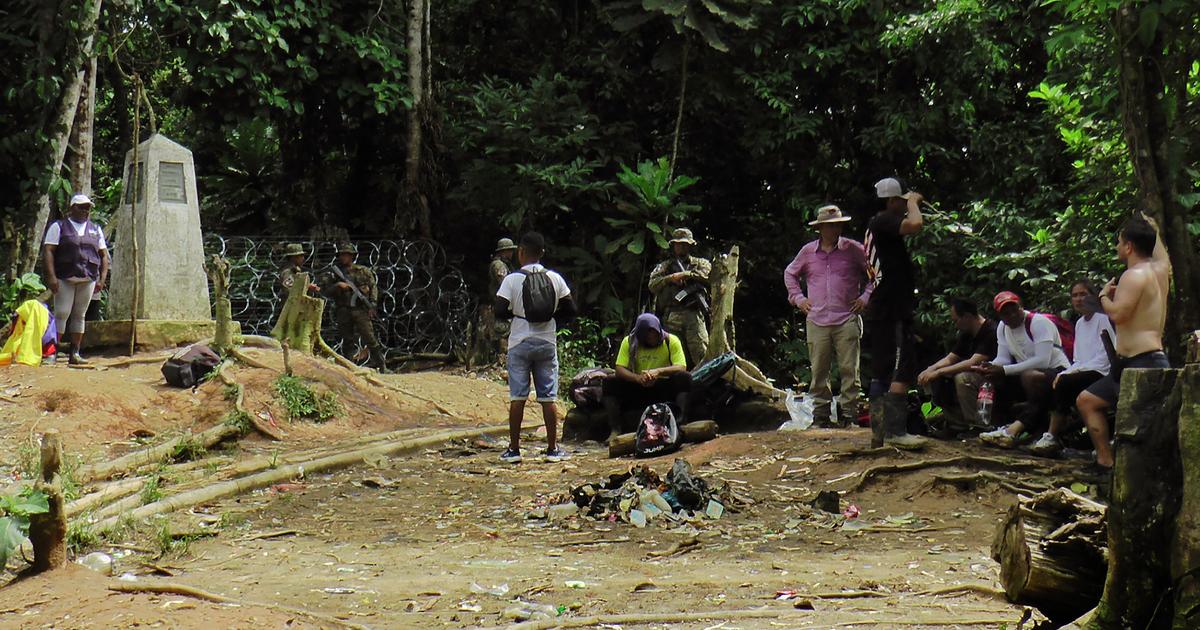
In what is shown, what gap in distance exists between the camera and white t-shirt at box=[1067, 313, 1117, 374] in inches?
345

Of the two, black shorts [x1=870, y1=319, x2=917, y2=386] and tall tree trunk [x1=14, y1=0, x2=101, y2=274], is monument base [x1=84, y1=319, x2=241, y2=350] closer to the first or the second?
tall tree trunk [x1=14, y1=0, x2=101, y2=274]

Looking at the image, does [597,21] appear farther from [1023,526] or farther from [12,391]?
[1023,526]

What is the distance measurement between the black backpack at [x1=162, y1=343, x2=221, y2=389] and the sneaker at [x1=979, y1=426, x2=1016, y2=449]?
7.62m

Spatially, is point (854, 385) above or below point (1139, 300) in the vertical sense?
below

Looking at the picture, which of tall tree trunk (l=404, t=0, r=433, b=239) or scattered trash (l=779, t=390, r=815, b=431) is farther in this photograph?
tall tree trunk (l=404, t=0, r=433, b=239)

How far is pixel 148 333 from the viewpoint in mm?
14148

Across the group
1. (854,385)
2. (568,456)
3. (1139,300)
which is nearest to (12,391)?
(568,456)

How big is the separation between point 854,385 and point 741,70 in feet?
29.3

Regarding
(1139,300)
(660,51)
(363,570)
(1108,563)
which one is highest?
(660,51)

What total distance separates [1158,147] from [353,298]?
11192 mm

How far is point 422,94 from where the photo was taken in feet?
65.0

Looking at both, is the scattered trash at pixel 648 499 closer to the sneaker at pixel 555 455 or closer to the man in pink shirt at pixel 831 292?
the sneaker at pixel 555 455

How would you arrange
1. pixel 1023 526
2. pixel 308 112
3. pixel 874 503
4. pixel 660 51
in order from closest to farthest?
1. pixel 1023 526
2. pixel 874 503
3. pixel 660 51
4. pixel 308 112

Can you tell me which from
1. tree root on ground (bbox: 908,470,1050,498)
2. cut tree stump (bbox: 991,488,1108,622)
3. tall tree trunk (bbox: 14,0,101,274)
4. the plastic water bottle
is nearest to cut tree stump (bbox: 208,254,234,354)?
tall tree trunk (bbox: 14,0,101,274)
